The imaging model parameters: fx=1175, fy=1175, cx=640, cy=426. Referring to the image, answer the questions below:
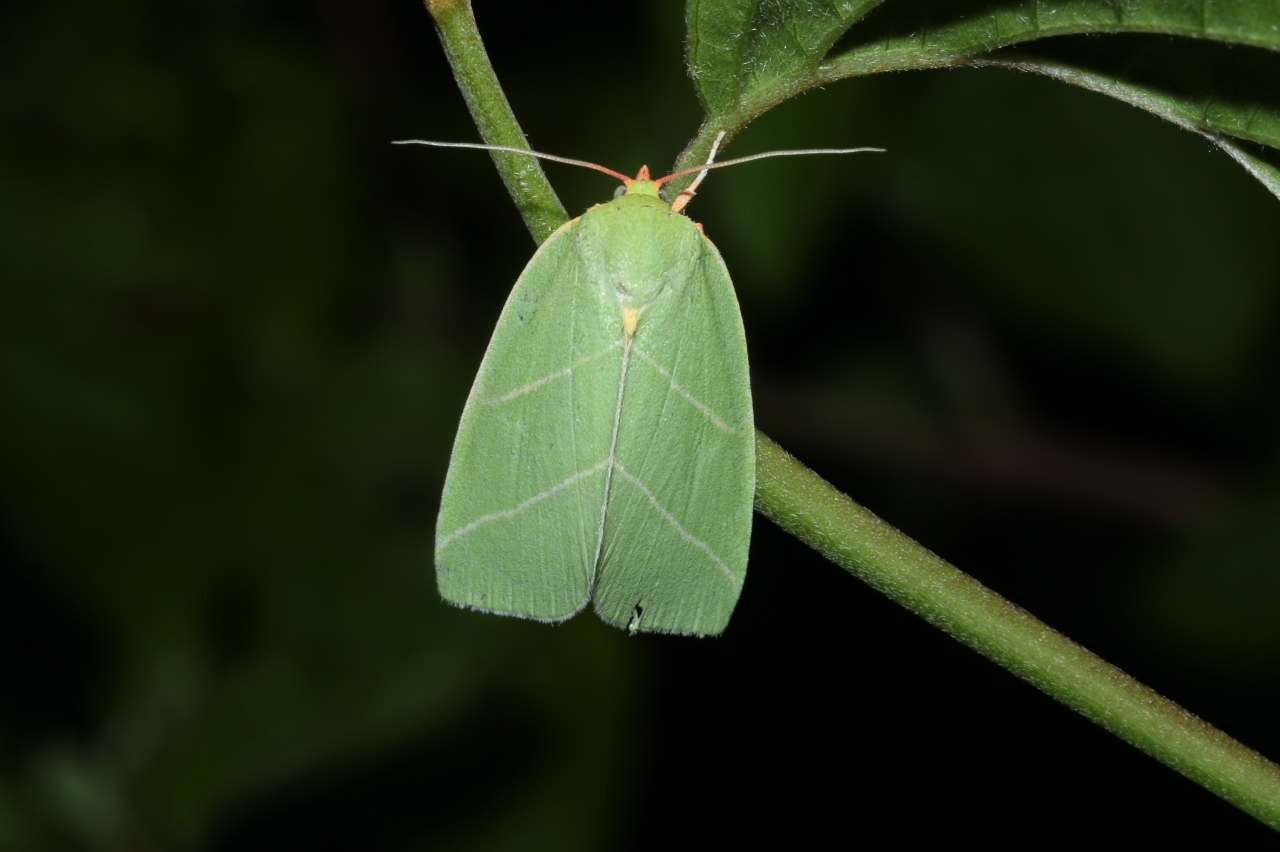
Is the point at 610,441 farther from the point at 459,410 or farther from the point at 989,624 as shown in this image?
the point at 459,410

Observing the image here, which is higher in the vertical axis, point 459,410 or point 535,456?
point 535,456

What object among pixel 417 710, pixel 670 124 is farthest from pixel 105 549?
pixel 670 124

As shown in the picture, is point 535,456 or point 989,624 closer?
point 989,624

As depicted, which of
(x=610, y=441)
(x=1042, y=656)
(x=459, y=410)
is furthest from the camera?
(x=459, y=410)

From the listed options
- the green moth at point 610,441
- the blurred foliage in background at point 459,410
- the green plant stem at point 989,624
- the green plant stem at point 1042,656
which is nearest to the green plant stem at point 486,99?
the green plant stem at point 989,624

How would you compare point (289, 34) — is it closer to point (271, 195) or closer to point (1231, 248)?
point (271, 195)

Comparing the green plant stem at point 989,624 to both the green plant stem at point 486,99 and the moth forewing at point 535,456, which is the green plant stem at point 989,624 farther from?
the moth forewing at point 535,456

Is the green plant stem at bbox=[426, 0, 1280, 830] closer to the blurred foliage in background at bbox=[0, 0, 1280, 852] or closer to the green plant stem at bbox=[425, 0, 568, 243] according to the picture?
the green plant stem at bbox=[425, 0, 568, 243]

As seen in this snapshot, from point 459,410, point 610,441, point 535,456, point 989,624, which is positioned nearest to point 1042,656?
point 989,624
